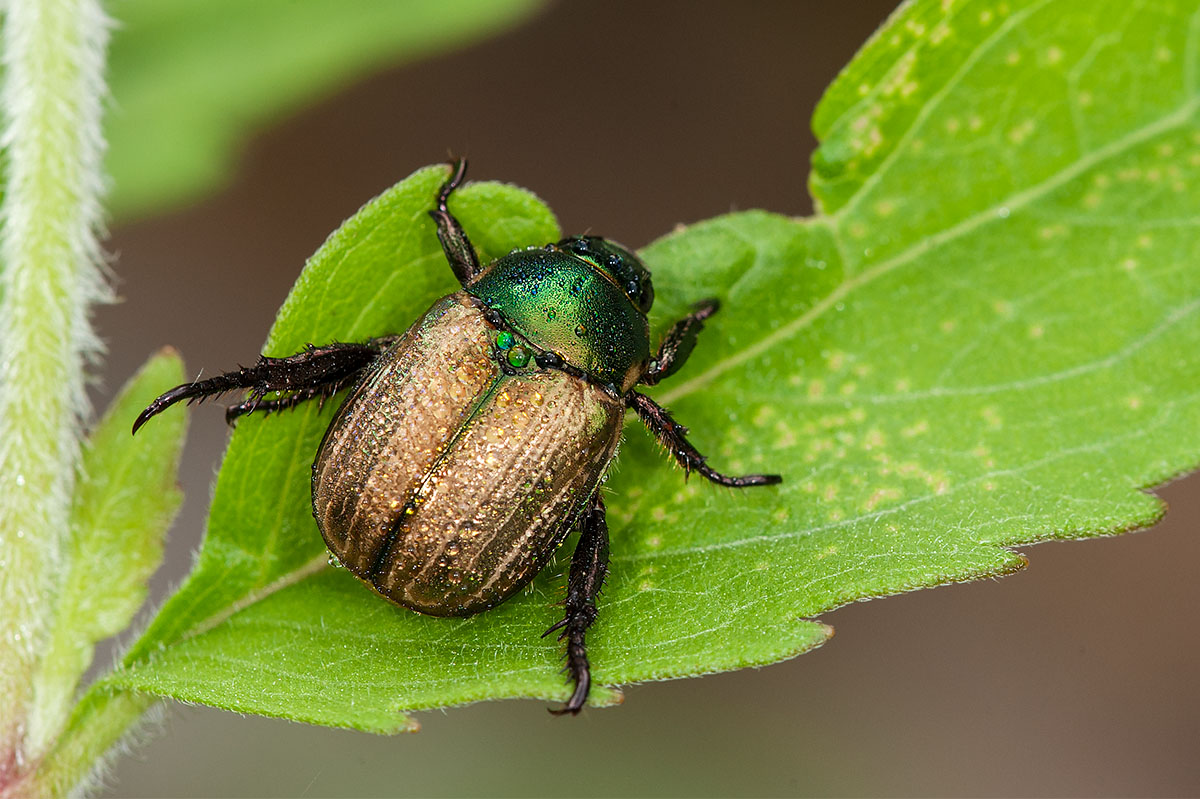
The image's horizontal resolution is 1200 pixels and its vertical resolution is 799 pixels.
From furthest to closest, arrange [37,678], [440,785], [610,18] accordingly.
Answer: [610,18], [440,785], [37,678]

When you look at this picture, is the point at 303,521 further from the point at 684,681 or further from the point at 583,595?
the point at 684,681

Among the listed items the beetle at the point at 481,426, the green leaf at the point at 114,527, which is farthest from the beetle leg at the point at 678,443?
the green leaf at the point at 114,527

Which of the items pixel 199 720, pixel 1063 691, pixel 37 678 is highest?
pixel 37 678

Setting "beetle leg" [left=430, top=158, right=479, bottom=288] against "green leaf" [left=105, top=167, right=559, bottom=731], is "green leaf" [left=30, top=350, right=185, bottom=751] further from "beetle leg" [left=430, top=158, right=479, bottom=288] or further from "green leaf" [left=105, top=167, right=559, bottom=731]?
"beetle leg" [left=430, top=158, right=479, bottom=288]

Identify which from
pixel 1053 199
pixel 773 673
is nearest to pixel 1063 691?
pixel 773 673

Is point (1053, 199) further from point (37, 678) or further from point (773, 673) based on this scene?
point (37, 678)

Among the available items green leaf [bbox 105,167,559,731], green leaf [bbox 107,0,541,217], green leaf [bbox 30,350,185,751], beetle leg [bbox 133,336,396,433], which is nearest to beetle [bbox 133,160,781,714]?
beetle leg [bbox 133,336,396,433]
